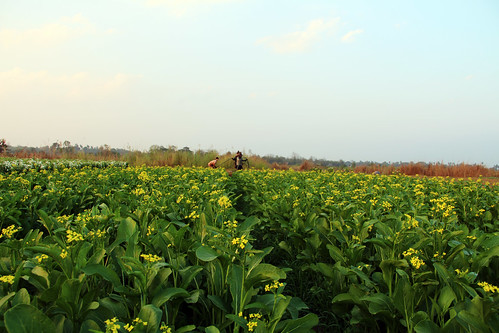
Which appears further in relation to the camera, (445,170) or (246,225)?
(445,170)

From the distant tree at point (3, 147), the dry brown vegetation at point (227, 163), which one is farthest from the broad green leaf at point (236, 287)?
the distant tree at point (3, 147)

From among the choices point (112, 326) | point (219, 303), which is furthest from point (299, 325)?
point (112, 326)

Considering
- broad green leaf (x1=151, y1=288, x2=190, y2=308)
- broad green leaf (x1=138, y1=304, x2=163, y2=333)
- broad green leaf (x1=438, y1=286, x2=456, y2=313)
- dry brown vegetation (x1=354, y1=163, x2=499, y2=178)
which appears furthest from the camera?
dry brown vegetation (x1=354, y1=163, x2=499, y2=178)

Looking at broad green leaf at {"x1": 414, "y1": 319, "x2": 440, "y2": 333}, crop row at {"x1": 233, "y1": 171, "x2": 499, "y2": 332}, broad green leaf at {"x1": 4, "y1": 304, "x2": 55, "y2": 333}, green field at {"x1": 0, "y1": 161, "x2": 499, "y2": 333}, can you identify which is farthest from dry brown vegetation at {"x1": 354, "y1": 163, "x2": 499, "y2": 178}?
broad green leaf at {"x1": 4, "y1": 304, "x2": 55, "y2": 333}

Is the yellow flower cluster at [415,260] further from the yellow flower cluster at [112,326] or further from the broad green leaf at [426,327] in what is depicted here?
the yellow flower cluster at [112,326]

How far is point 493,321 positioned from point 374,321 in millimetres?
856

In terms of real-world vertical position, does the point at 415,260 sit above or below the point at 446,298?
above

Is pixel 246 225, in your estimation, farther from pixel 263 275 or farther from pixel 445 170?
pixel 445 170

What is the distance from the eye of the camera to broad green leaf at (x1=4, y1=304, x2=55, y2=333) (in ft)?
3.63

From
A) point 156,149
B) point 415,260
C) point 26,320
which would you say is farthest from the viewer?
point 156,149

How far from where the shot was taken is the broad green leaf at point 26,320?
1106mm

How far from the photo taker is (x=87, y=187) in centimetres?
474

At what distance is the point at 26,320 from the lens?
45.1 inches

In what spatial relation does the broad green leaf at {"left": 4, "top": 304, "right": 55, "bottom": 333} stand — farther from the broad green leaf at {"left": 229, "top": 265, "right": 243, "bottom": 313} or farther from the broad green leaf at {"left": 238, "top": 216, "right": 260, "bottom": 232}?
the broad green leaf at {"left": 238, "top": 216, "right": 260, "bottom": 232}
